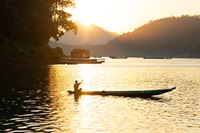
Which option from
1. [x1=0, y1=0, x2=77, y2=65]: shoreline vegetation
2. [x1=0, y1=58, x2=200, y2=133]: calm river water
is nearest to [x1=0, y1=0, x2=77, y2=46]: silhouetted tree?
[x1=0, y1=0, x2=77, y2=65]: shoreline vegetation

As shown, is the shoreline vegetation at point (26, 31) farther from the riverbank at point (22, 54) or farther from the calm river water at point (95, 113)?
the calm river water at point (95, 113)

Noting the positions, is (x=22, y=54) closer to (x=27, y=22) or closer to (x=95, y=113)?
(x=27, y=22)

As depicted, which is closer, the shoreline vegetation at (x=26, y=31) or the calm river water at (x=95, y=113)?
the calm river water at (x=95, y=113)

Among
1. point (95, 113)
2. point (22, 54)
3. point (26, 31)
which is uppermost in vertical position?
point (26, 31)

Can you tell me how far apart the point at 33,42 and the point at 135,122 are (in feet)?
398

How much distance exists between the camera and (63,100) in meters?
60.3

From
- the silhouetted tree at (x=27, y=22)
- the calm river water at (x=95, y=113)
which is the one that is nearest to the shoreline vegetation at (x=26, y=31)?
the silhouetted tree at (x=27, y=22)

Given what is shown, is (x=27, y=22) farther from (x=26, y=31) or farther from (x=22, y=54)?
(x=22, y=54)

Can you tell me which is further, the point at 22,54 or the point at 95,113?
the point at 22,54

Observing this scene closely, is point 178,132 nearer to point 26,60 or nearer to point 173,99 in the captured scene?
point 173,99

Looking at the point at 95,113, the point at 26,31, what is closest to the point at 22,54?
the point at 26,31

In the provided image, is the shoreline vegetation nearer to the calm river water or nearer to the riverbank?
the riverbank

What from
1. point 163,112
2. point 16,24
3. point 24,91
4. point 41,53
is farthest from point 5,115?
point 41,53

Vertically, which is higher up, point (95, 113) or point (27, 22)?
point (27, 22)
